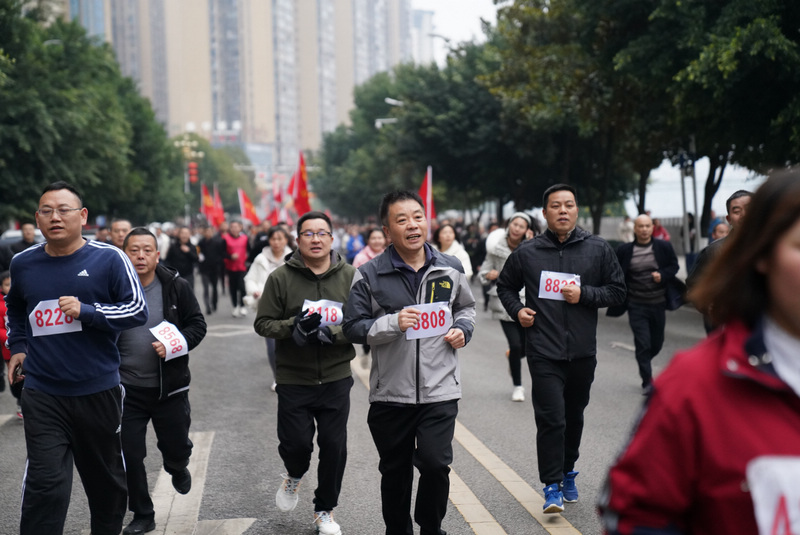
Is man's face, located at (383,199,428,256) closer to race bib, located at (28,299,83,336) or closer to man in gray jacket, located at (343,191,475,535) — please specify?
man in gray jacket, located at (343,191,475,535)

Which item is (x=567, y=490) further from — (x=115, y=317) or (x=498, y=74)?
(x=498, y=74)

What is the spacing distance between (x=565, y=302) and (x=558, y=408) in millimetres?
609

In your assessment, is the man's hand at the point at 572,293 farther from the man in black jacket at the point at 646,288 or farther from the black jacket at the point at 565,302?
the man in black jacket at the point at 646,288

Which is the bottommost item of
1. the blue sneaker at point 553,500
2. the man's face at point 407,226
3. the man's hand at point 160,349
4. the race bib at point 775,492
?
the blue sneaker at point 553,500

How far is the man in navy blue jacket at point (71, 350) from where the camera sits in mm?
4387

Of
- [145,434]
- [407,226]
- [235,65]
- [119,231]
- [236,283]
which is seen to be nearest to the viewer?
[407,226]

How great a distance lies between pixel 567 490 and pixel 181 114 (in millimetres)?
170672

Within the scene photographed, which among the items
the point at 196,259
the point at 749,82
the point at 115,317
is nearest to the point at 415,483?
the point at 115,317

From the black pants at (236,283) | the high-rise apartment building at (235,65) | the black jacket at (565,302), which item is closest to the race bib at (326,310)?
the black jacket at (565,302)

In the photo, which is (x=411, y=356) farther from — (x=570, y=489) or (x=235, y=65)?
(x=235, y=65)

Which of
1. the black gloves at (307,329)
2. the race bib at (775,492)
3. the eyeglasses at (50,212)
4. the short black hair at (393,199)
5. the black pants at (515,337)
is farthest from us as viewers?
the black pants at (515,337)

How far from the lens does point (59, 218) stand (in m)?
4.49

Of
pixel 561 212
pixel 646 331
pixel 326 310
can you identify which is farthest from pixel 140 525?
pixel 646 331

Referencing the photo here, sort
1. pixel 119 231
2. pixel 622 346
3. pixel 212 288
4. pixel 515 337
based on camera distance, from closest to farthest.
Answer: pixel 515 337 → pixel 119 231 → pixel 622 346 → pixel 212 288
